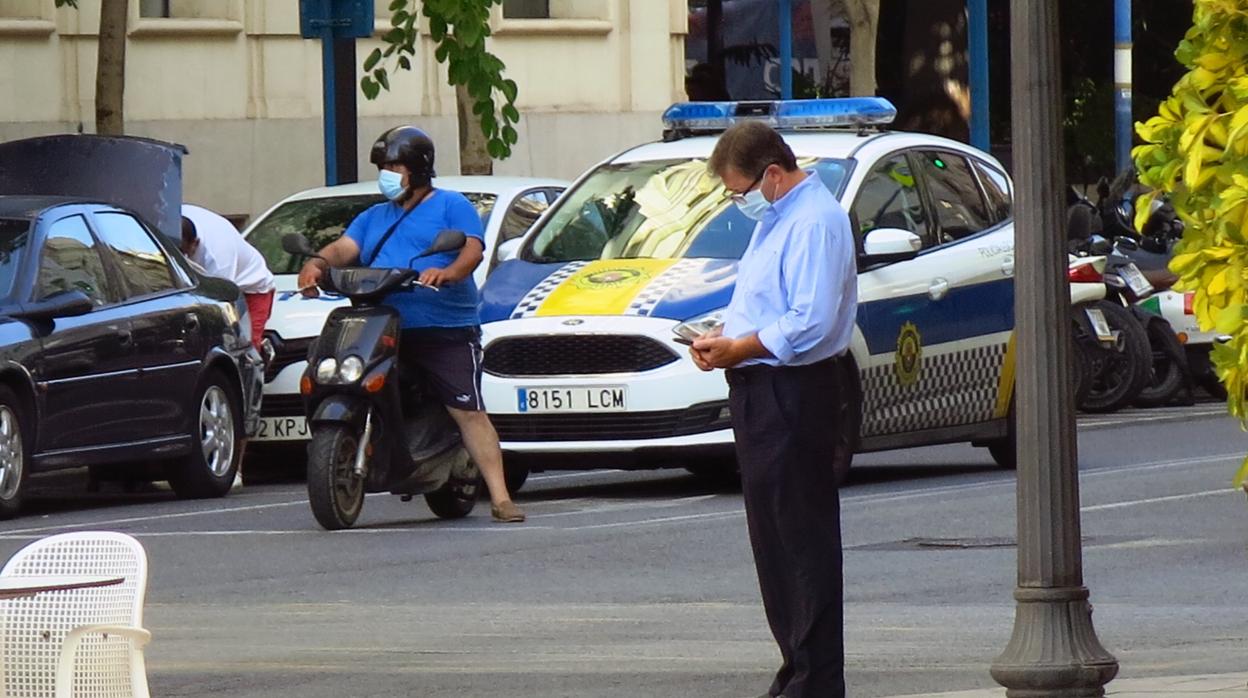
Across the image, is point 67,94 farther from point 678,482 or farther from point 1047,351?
point 1047,351

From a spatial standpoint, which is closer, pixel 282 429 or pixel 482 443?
pixel 482 443

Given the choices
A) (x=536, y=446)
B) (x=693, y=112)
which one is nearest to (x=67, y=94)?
(x=693, y=112)

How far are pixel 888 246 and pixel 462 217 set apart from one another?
8.68 ft

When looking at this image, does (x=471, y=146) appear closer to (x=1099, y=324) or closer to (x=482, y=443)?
(x=1099, y=324)

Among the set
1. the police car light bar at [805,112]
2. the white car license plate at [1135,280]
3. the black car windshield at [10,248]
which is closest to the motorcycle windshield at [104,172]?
the black car windshield at [10,248]

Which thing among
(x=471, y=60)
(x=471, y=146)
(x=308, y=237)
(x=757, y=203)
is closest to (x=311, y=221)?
(x=308, y=237)

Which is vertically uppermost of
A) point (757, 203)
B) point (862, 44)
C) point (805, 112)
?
point (862, 44)

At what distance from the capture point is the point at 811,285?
26.1ft

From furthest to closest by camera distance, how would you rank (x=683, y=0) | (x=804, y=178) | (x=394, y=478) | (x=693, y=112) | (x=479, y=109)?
(x=683, y=0) < (x=479, y=109) < (x=693, y=112) < (x=394, y=478) < (x=804, y=178)

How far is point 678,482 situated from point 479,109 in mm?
6664

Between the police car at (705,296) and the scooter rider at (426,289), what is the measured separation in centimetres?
109

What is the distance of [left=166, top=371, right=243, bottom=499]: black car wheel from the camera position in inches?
614

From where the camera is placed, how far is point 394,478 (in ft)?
43.7

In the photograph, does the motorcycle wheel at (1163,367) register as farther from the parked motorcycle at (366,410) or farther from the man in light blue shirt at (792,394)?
the man in light blue shirt at (792,394)
